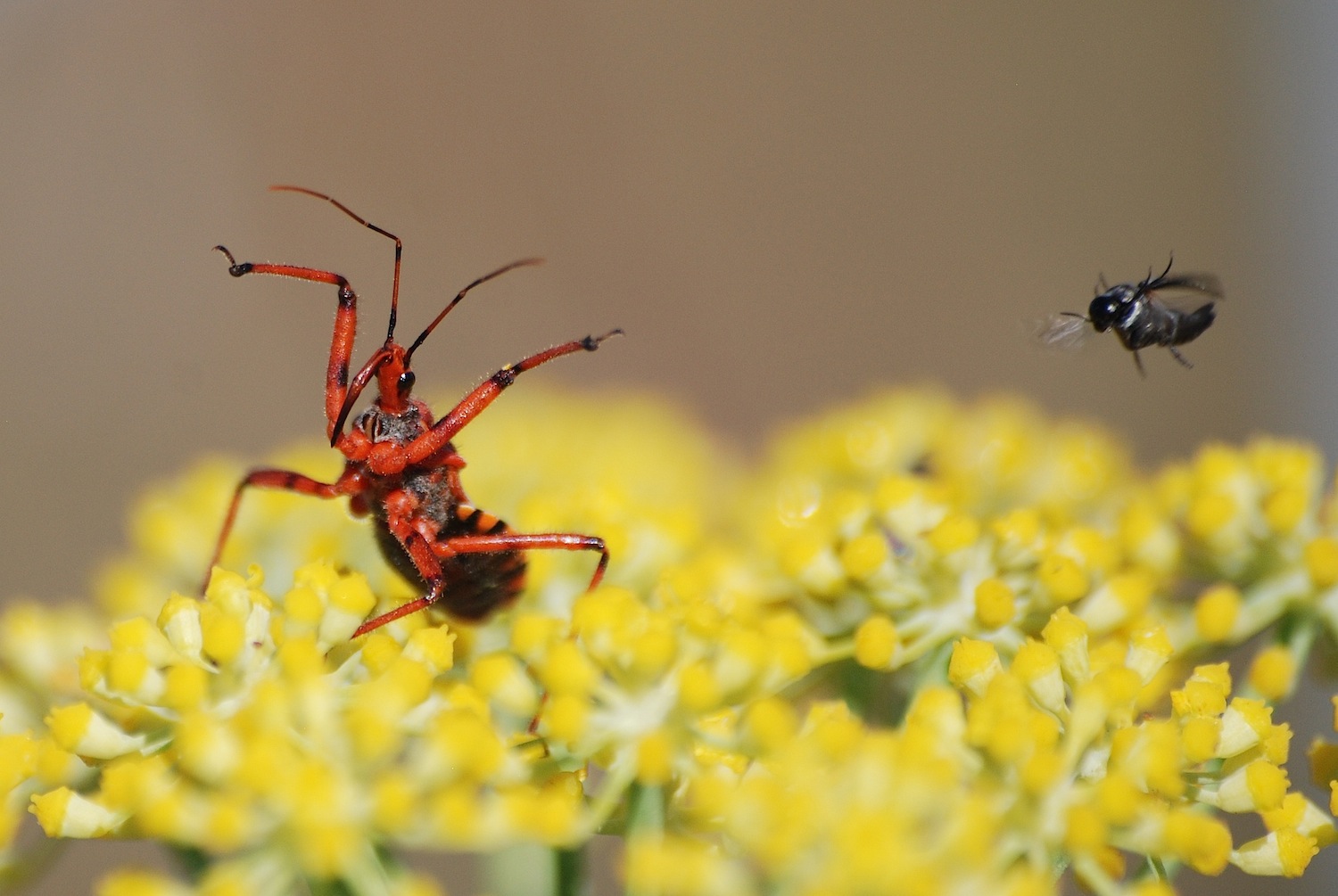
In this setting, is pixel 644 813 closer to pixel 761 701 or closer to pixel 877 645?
pixel 761 701

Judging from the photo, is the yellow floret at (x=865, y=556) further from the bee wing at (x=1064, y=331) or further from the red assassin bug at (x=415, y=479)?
the bee wing at (x=1064, y=331)

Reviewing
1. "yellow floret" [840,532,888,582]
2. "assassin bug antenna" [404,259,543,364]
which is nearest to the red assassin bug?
"assassin bug antenna" [404,259,543,364]

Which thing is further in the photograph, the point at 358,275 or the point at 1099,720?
the point at 358,275

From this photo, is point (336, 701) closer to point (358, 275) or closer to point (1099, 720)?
point (1099, 720)

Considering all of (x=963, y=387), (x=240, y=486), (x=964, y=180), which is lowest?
(x=963, y=387)

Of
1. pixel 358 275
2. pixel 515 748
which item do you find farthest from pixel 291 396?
pixel 515 748
